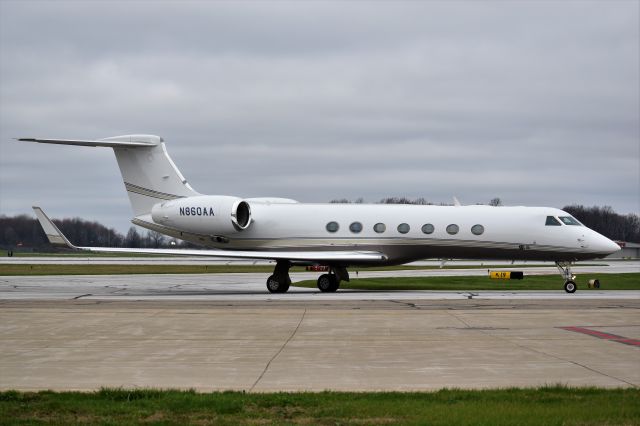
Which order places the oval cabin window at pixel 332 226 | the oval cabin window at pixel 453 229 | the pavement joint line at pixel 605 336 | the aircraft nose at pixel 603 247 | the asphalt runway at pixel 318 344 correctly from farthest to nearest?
1. the oval cabin window at pixel 332 226
2. the oval cabin window at pixel 453 229
3. the aircraft nose at pixel 603 247
4. the pavement joint line at pixel 605 336
5. the asphalt runway at pixel 318 344

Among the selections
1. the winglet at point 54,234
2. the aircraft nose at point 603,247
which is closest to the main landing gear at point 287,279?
the winglet at point 54,234

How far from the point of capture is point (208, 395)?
899 centimetres

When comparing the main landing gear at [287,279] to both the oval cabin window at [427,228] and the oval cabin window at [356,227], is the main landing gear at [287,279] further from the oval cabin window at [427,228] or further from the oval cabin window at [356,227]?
the oval cabin window at [427,228]

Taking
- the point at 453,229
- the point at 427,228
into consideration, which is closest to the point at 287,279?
the point at 427,228

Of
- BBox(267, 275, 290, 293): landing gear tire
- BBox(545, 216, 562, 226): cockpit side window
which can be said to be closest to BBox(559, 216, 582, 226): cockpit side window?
BBox(545, 216, 562, 226): cockpit side window

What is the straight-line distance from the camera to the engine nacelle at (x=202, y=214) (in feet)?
102

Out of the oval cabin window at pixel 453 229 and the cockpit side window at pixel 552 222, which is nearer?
the cockpit side window at pixel 552 222

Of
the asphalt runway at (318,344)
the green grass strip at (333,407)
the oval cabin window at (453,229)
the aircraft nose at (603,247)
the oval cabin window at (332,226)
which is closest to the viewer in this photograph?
the green grass strip at (333,407)

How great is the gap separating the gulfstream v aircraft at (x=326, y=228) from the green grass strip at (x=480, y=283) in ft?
8.23

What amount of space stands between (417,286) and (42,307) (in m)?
17.0

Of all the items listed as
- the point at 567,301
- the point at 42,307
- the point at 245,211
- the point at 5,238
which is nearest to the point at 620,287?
the point at 567,301

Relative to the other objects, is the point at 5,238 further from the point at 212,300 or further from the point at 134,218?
the point at 212,300

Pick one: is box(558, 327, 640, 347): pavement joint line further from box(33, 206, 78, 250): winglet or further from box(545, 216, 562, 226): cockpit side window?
box(33, 206, 78, 250): winglet

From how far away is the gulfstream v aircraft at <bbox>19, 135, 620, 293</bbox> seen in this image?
29625 mm
